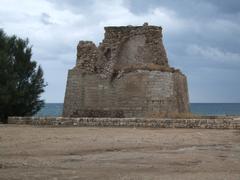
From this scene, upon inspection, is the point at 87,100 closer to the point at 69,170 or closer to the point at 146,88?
the point at 146,88

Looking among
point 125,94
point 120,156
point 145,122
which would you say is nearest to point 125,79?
point 125,94

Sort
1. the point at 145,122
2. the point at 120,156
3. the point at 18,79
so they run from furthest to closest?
1. the point at 18,79
2. the point at 145,122
3. the point at 120,156

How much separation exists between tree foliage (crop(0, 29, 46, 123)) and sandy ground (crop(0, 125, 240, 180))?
10279 mm

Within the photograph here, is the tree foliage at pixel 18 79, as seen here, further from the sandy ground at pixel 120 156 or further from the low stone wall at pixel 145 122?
the sandy ground at pixel 120 156

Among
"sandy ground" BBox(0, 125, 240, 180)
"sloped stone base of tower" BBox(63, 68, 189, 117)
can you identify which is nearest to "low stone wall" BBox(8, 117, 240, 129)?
"sandy ground" BBox(0, 125, 240, 180)

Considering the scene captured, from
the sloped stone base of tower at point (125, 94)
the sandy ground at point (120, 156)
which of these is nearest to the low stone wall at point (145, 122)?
the sandy ground at point (120, 156)

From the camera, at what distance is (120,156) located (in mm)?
12375

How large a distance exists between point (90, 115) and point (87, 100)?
0.89m

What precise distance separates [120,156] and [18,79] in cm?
1804

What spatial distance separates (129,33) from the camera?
2859cm

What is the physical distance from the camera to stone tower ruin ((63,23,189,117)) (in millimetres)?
26797

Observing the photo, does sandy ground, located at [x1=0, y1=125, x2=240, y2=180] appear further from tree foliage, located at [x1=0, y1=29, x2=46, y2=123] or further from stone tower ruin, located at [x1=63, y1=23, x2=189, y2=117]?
tree foliage, located at [x1=0, y1=29, x2=46, y2=123]

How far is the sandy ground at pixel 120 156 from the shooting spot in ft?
31.9

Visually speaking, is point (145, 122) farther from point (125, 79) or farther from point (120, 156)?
point (120, 156)
